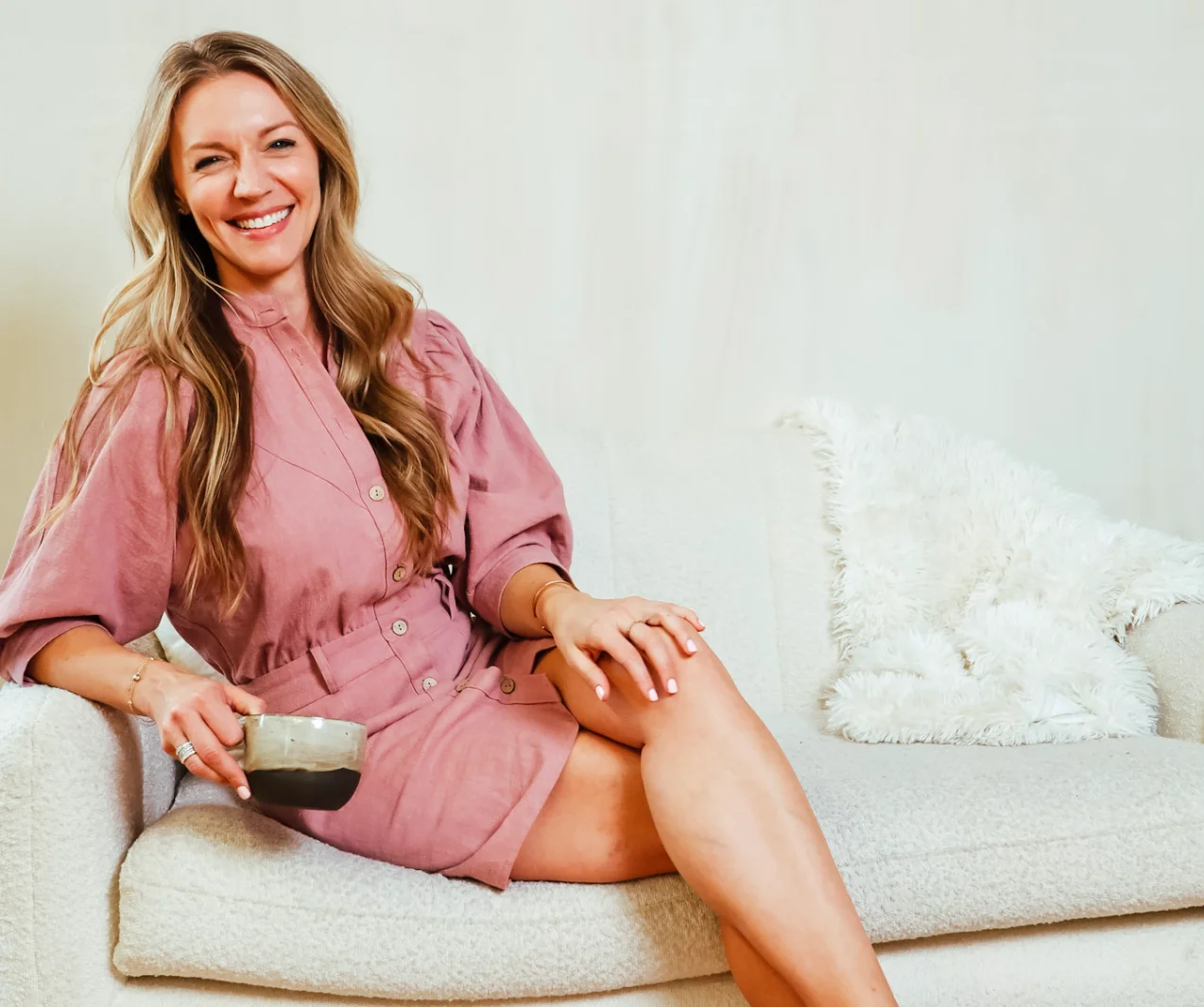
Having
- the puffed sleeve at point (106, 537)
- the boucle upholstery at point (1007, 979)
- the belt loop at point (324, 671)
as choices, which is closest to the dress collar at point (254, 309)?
the puffed sleeve at point (106, 537)

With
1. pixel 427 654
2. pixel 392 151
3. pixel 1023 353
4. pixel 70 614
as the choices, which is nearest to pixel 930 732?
pixel 427 654

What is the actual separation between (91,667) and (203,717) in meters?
0.20

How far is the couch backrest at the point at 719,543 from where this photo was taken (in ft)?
6.54

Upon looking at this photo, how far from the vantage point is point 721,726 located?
125 cm

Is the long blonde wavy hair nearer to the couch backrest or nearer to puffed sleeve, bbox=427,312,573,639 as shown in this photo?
puffed sleeve, bbox=427,312,573,639

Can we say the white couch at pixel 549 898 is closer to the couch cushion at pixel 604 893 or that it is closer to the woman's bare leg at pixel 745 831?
the couch cushion at pixel 604 893

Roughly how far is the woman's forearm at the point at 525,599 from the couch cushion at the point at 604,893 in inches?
13.7

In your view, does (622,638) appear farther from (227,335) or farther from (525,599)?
(227,335)

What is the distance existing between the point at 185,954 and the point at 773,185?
166 centimetres

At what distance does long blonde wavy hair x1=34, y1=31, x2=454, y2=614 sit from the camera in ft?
4.61

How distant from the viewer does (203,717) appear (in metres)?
1.21

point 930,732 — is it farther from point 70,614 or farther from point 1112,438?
point 70,614

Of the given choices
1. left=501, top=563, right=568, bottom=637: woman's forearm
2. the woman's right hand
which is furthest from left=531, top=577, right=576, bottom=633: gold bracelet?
the woman's right hand

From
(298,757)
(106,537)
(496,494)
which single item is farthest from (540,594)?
(106,537)
